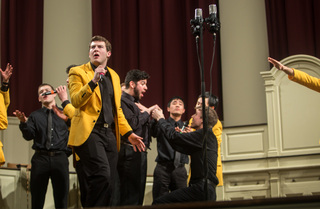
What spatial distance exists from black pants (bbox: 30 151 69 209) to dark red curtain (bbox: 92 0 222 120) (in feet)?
11.6

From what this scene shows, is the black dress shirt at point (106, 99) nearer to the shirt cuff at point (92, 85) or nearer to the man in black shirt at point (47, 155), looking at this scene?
the shirt cuff at point (92, 85)

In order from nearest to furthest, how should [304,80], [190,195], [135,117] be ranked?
[190,195], [304,80], [135,117]

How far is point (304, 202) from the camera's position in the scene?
2.45 meters

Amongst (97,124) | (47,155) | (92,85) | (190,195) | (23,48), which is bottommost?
(190,195)

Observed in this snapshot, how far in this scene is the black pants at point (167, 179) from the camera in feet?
16.3

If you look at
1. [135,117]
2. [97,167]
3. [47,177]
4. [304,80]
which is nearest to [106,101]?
[97,167]

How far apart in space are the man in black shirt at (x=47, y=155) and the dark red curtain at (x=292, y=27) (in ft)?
13.7

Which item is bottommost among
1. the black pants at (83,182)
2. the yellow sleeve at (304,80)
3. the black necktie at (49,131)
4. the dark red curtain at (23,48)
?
the black pants at (83,182)

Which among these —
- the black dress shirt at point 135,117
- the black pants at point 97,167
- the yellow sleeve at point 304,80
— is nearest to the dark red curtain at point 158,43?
the black dress shirt at point 135,117

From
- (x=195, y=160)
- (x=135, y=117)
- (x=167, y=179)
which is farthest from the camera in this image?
(x=167, y=179)

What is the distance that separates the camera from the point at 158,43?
8758 mm

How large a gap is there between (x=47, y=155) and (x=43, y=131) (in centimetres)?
29

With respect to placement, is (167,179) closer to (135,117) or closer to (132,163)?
(132,163)

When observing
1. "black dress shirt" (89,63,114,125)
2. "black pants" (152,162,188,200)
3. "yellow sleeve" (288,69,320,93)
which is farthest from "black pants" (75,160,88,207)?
"yellow sleeve" (288,69,320,93)
